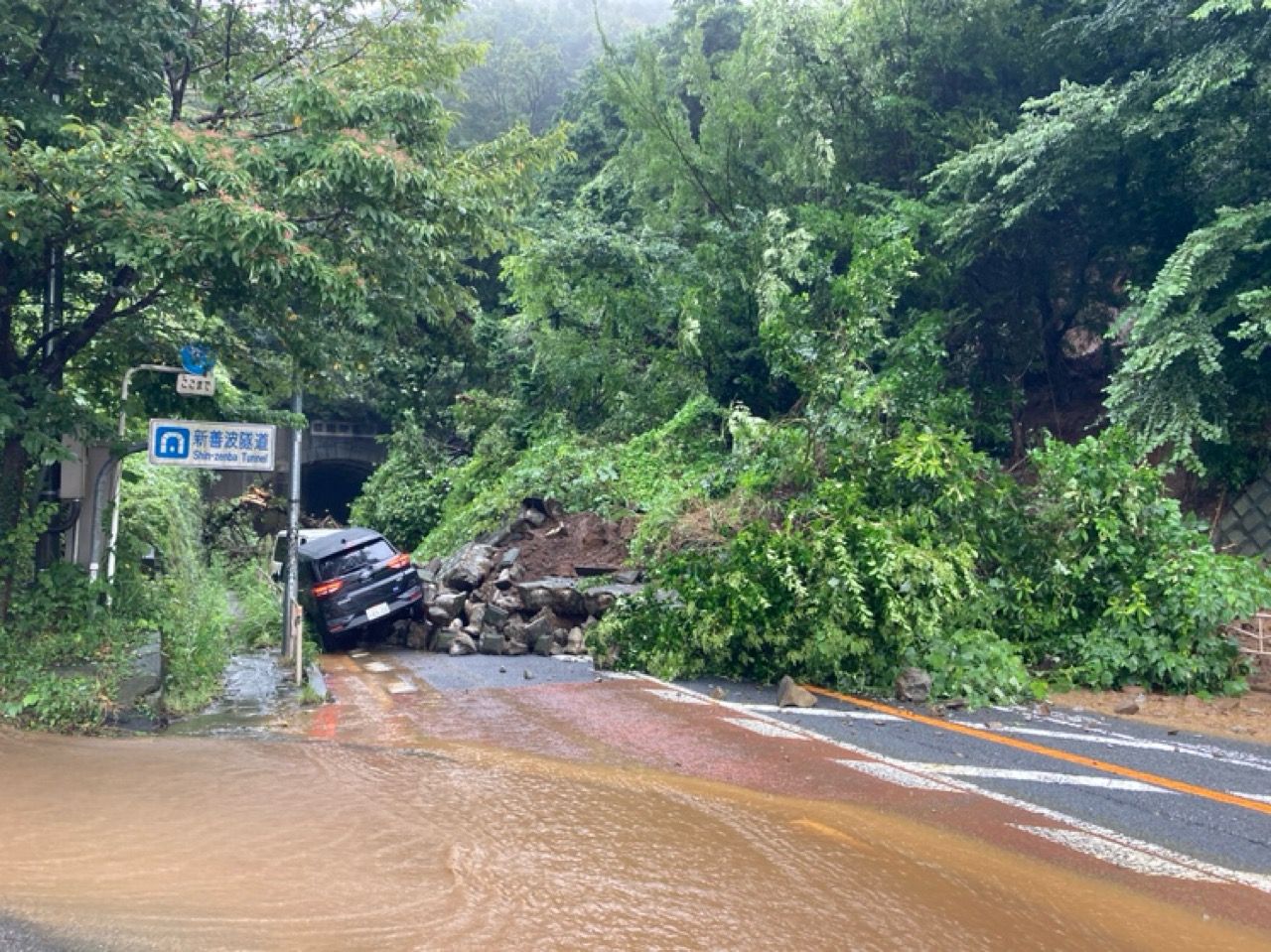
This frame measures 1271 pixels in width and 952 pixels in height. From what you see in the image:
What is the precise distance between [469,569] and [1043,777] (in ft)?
31.5

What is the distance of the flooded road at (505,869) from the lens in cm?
379

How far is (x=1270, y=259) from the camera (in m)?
11.5

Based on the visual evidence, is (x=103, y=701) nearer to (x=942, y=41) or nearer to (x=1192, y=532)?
(x=1192, y=532)

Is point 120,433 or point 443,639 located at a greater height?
point 120,433

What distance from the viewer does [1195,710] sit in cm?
840

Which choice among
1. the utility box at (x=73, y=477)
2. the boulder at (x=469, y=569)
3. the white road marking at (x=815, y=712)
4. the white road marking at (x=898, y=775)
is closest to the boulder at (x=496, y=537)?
the boulder at (x=469, y=569)

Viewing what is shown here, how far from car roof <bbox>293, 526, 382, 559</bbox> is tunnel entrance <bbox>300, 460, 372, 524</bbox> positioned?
67.3 ft

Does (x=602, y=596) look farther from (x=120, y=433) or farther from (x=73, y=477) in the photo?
(x=73, y=477)

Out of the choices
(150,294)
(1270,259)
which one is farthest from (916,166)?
(150,294)

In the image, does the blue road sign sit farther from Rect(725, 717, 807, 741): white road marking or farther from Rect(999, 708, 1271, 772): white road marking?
Rect(999, 708, 1271, 772): white road marking

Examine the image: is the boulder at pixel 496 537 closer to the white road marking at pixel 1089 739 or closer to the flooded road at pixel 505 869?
the flooded road at pixel 505 869

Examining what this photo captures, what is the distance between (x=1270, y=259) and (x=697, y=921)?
38.2 ft

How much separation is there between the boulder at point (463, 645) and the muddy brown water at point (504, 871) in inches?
250

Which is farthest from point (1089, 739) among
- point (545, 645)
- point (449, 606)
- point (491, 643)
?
point (449, 606)
